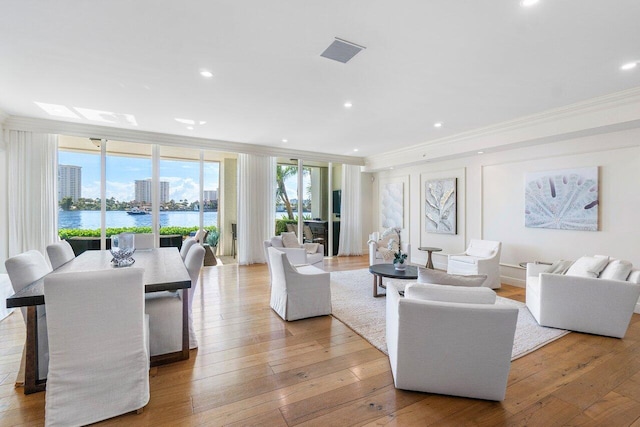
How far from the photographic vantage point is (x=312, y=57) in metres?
2.81

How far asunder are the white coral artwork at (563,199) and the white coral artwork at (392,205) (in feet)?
9.68

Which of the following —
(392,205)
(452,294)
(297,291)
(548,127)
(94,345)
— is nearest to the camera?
(94,345)

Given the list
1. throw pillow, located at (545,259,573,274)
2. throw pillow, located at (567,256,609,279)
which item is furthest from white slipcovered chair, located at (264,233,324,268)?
throw pillow, located at (567,256,609,279)

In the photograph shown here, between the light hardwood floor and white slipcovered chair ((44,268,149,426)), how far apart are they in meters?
0.17

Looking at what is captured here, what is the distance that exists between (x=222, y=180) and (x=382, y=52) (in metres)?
5.19

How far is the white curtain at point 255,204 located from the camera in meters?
6.85

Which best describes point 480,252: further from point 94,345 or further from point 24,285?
point 24,285

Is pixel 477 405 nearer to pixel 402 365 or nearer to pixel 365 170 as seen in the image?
pixel 402 365

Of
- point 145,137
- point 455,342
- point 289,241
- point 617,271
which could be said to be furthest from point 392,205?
point 455,342

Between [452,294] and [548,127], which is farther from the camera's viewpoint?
[548,127]

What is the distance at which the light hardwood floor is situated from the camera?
1896 millimetres

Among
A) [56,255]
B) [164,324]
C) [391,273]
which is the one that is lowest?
[164,324]

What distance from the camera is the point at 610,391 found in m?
2.19

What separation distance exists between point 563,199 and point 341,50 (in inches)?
166
